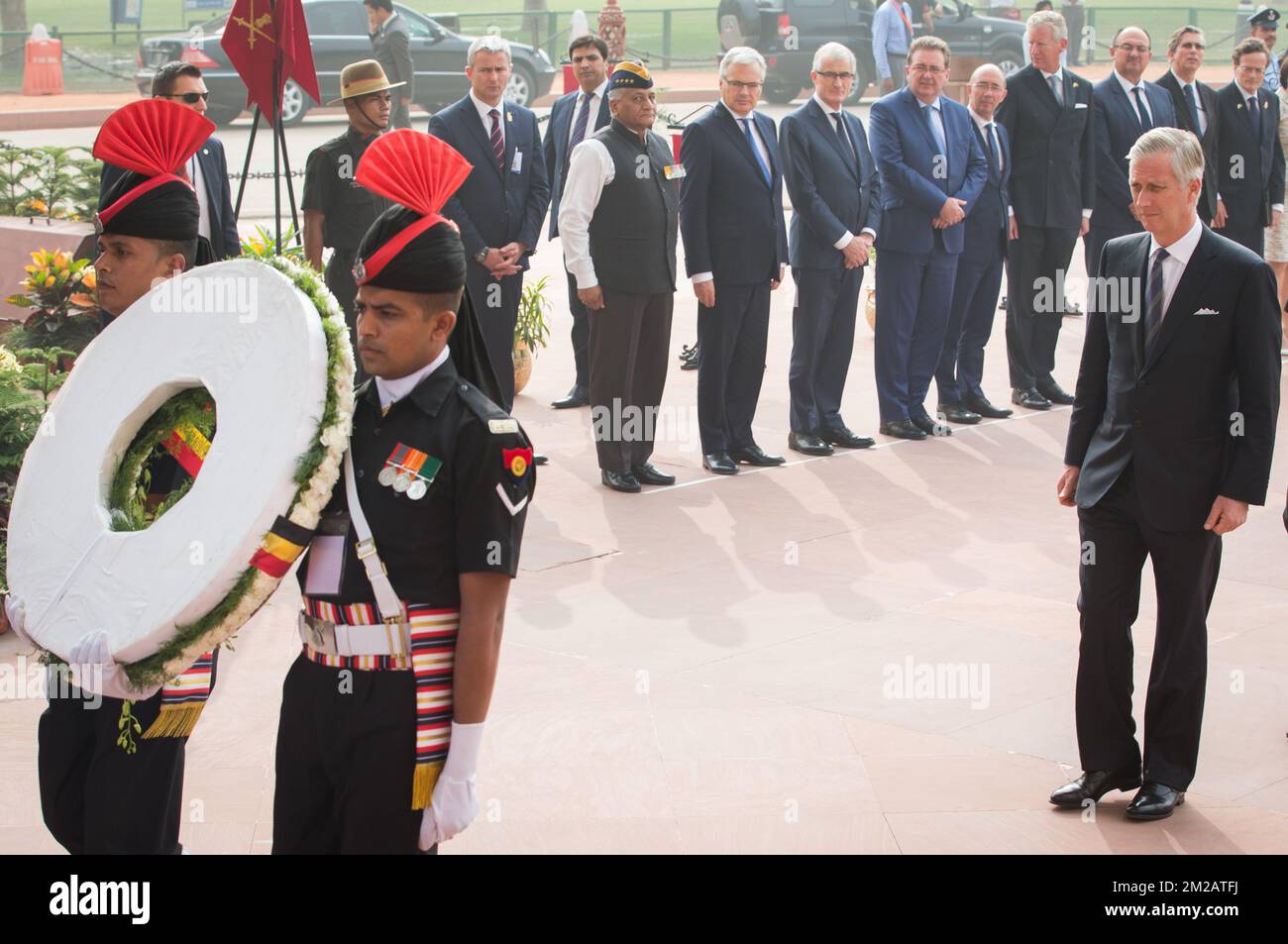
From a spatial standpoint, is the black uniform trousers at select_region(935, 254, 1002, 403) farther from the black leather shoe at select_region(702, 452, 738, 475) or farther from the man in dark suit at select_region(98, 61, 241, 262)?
the man in dark suit at select_region(98, 61, 241, 262)

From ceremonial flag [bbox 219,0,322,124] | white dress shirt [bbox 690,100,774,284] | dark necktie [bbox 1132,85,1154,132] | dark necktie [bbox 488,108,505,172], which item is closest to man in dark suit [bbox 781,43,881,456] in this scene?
white dress shirt [bbox 690,100,774,284]

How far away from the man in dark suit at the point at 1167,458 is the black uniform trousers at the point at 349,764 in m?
2.53

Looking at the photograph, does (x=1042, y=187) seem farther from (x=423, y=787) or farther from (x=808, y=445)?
(x=423, y=787)

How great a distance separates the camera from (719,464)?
30.6 feet

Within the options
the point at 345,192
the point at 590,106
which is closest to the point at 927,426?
the point at 590,106

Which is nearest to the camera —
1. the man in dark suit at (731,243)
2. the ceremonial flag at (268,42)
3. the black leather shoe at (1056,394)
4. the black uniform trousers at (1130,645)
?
the black uniform trousers at (1130,645)

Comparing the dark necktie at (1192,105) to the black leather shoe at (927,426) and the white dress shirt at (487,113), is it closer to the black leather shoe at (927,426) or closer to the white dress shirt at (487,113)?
the black leather shoe at (927,426)

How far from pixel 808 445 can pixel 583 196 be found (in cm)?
207

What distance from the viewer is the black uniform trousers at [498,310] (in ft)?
29.8

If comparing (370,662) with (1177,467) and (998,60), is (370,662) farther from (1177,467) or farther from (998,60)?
(998,60)

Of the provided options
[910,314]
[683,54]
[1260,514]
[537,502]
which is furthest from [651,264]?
[683,54]

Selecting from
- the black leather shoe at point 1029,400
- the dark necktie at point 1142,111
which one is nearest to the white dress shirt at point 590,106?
the black leather shoe at point 1029,400

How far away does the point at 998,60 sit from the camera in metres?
29.3

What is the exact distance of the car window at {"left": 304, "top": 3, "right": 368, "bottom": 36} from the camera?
26438 millimetres
